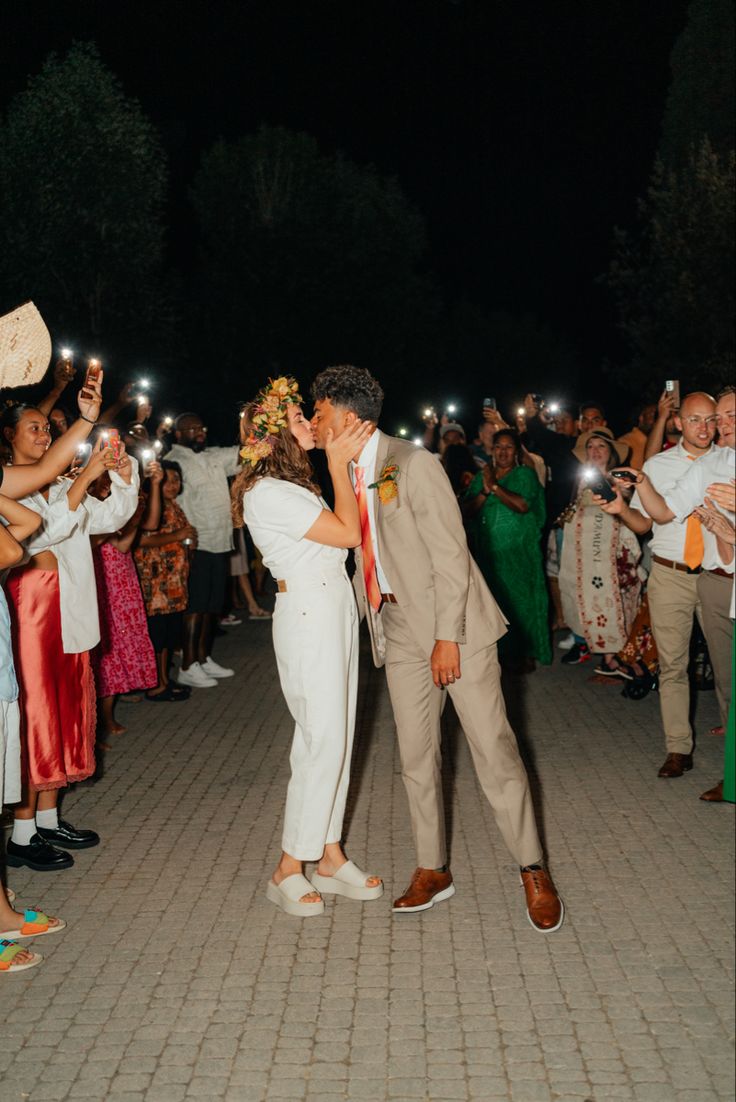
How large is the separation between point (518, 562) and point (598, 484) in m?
5.00

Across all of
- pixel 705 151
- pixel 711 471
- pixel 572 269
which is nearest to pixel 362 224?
pixel 705 151

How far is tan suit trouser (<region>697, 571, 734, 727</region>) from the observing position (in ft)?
21.8

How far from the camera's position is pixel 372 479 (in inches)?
206

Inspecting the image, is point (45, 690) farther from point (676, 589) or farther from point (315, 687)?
point (676, 589)

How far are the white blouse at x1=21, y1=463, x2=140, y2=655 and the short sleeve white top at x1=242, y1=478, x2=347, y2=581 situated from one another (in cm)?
117

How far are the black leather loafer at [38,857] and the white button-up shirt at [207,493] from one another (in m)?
4.88

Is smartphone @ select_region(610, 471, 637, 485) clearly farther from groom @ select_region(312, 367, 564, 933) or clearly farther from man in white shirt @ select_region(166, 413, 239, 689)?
man in white shirt @ select_region(166, 413, 239, 689)

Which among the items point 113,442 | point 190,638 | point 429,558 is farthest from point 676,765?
point 190,638

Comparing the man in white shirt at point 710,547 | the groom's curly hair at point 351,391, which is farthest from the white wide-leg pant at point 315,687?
the man in white shirt at point 710,547

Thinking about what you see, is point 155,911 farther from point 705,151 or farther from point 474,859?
point 705,151

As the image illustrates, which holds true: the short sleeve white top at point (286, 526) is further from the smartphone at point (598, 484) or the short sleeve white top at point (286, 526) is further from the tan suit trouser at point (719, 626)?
the tan suit trouser at point (719, 626)

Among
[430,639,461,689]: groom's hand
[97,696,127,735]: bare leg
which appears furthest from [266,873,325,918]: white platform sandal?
[97,696,127,735]: bare leg

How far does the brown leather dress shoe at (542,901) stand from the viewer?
4922 millimetres

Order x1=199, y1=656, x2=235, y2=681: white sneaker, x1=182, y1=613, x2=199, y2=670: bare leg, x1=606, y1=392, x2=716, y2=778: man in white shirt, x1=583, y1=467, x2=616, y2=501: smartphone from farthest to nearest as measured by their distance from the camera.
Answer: x1=199, y1=656, x2=235, y2=681: white sneaker < x1=182, y1=613, x2=199, y2=670: bare leg < x1=606, y1=392, x2=716, y2=778: man in white shirt < x1=583, y1=467, x2=616, y2=501: smartphone
